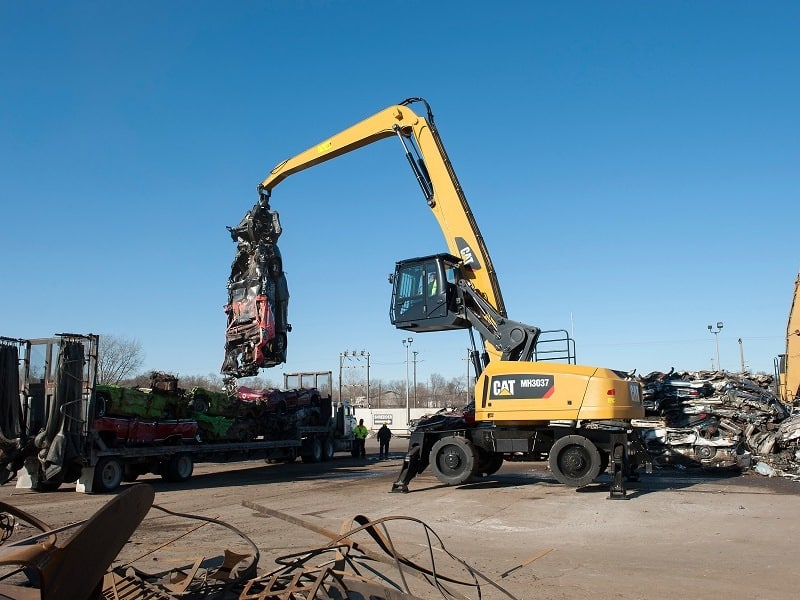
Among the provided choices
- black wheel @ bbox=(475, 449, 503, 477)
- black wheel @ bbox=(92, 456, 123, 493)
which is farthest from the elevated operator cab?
black wheel @ bbox=(92, 456, 123, 493)

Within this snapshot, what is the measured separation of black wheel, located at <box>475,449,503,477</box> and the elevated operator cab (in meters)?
2.84

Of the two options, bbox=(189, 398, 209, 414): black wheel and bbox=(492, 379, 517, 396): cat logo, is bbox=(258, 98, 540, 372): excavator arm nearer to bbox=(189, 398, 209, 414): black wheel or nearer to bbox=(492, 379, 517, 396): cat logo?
bbox=(492, 379, 517, 396): cat logo

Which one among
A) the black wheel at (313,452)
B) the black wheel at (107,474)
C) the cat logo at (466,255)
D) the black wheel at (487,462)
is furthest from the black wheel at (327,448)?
the cat logo at (466,255)

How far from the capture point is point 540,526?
10250 millimetres

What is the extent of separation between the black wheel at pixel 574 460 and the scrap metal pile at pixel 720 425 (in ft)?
15.5

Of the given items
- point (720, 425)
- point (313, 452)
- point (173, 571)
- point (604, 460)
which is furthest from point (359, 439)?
point (173, 571)

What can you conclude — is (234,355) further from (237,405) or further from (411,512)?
(411,512)

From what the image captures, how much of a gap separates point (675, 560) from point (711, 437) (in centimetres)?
1171

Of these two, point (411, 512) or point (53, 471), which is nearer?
point (411, 512)

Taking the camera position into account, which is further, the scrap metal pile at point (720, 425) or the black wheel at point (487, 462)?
the scrap metal pile at point (720, 425)

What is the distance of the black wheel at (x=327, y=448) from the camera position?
2428 cm

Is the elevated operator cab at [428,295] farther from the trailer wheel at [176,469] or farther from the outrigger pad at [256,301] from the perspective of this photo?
the trailer wheel at [176,469]

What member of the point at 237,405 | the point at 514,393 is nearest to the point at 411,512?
the point at 514,393

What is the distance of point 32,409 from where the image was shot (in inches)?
575
